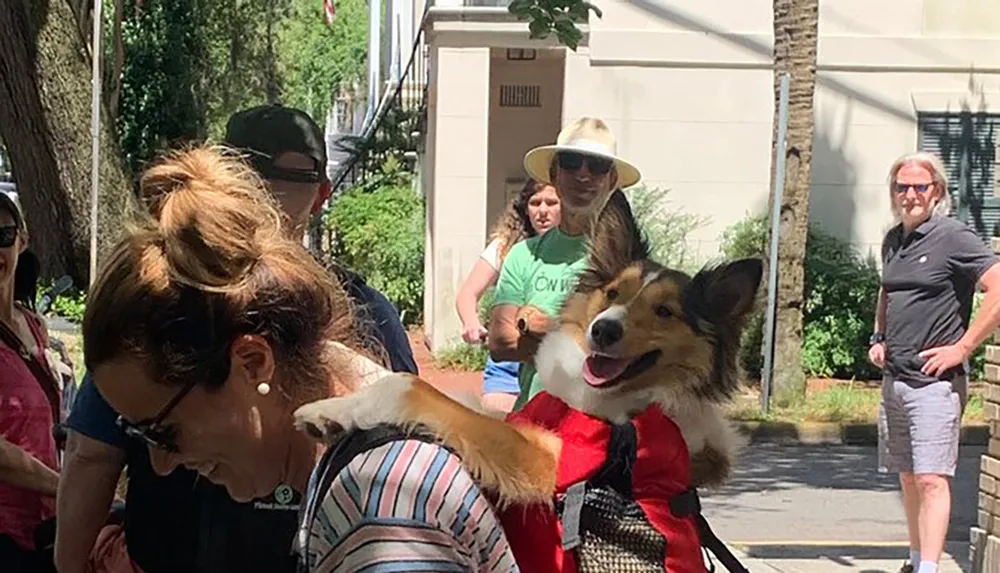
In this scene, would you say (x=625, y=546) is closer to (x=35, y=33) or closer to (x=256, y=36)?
(x=35, y=33)

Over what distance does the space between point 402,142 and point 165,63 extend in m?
5.59

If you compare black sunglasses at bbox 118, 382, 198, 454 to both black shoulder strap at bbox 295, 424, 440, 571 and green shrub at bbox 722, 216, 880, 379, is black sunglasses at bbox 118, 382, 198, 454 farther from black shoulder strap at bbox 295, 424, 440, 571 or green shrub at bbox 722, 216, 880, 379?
green shrub at bbox 722, 216, 880, 379

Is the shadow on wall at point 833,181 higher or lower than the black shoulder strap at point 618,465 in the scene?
higher

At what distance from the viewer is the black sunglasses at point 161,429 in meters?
2.08

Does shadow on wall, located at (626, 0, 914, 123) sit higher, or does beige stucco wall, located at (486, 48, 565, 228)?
shadow on wall, located at (626, 0, 914, 123)

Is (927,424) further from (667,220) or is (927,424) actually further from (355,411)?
(667,220)

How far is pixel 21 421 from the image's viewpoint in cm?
368

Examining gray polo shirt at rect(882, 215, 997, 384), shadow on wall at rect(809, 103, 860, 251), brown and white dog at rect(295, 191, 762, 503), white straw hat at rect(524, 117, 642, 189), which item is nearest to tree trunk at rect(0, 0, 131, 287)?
gray polo shirt at rect(882, 215, 997, 384)

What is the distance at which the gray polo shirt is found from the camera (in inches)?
258

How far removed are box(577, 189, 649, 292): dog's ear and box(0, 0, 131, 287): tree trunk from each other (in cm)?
929

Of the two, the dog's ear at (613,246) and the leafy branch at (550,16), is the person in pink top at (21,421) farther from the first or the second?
the leafy branch at (550,16)

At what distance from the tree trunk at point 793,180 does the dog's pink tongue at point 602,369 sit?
1080 cm

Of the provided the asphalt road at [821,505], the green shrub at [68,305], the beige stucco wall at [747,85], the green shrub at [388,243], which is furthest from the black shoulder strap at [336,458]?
the green shrub at [388,243]

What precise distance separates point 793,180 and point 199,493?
36.7 ft
